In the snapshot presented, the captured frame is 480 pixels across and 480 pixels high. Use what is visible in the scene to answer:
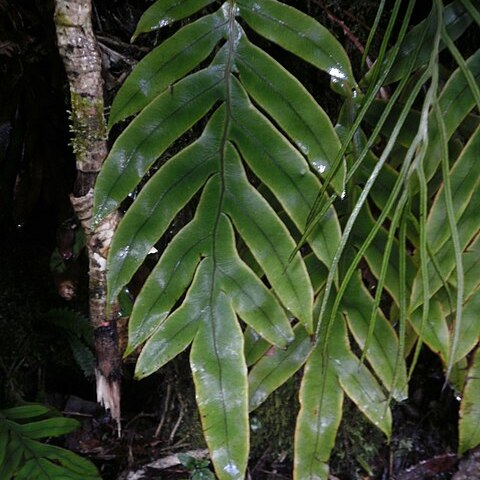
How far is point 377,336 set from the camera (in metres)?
0.94

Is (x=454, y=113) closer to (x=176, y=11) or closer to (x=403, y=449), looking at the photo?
(x=176, y=11)

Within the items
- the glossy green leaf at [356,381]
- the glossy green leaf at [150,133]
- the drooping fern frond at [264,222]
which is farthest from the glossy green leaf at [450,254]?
the glossy green leaf at [150,133]

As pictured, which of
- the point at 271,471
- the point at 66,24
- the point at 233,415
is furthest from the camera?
the point at 271,471

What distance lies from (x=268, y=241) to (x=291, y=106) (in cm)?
24

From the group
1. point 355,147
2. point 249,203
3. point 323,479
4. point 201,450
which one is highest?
point 355,147

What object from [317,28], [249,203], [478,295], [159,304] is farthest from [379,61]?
[159,304]

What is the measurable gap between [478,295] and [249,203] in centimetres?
42

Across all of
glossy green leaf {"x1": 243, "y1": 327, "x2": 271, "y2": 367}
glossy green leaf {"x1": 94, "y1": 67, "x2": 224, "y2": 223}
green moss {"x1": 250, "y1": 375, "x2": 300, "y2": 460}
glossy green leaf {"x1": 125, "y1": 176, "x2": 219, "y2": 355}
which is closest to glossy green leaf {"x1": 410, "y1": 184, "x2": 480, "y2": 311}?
glossy green leaf {"x1": 243, "y1": 327, "x2": 271, "y2": 367}

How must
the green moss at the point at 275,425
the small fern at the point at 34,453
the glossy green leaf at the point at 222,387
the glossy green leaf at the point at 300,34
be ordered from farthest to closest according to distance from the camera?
the green moss at the point at 275,425 < the small fern at the point at 34,453 < the glossy green leaf at the point at 300,34 < the glossy green leaf at the point at 222,387

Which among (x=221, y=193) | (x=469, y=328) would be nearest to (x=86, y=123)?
(x=221, y=193)

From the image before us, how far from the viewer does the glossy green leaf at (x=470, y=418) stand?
849 millimetres

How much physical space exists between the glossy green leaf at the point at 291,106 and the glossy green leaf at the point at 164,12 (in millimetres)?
112

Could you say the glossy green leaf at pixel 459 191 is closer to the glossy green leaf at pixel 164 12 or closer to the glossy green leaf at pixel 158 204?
the glossy green leaf at pixel 158 204

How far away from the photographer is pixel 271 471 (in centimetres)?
142
